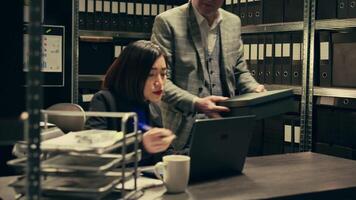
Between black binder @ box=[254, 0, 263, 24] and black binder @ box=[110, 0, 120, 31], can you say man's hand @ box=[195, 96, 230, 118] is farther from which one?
black binder @ box=[110, 0, 120, 31]

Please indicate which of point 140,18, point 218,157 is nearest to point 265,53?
point 140,18

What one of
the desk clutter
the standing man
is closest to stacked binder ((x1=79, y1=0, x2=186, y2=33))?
the standing man

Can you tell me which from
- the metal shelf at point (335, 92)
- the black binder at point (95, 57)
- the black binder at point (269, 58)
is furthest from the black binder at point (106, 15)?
the metal shelf at point (335, 92)

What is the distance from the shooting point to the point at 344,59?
295 centimetres

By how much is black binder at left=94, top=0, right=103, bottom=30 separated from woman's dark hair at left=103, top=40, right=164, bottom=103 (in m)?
2.00

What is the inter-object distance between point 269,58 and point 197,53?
1.10 m

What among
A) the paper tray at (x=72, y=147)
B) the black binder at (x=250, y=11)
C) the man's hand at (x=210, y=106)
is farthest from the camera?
the black binder at (x=250, y=11)

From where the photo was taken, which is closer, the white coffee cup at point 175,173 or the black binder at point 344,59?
the white coffee cup at point 175,173

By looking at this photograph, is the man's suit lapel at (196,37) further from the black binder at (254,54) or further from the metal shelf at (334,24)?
the black binder at (254,54)

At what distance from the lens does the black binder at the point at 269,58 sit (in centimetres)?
341

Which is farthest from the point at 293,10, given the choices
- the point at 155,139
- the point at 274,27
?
the point at 155,139

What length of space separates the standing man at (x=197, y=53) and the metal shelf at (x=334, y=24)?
744 millimetres

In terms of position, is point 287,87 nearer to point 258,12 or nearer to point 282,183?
point 258,12

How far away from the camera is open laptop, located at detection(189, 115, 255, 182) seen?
4.86 feet
